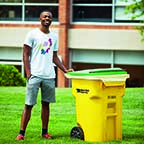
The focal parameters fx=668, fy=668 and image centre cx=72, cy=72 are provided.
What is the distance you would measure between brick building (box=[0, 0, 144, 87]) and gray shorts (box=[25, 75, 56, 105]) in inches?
681

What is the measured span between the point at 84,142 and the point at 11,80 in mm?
12725

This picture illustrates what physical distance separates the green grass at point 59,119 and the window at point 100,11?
35.1 feet

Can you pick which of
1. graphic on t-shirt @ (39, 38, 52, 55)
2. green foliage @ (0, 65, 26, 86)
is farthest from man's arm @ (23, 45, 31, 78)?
green foliage @ (0, 65, 26, 86)

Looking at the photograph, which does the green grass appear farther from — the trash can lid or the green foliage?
the green foliage

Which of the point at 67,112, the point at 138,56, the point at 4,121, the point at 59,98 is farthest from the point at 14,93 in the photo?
the point at 138,56

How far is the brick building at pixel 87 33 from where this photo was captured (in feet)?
88.5

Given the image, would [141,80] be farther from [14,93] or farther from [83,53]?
[14,93]

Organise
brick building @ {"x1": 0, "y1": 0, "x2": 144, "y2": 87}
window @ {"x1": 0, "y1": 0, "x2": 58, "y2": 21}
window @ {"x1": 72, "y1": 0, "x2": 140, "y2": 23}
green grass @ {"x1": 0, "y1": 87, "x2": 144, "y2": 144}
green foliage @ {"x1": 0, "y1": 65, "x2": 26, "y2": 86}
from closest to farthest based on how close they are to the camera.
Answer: green grass @ {"x1": 0, "y1": 87, "x2": 144, "y2": 144} < green foliage @ {"x1": 0, "y1": 65, "x2": 26, "y2": 86} < brick building @ {"x1": 0, "y1": 0, "x2": 144, "y2": 87} < window @ {"x1": 72, "y1": 0, "x2": 140, "y2": 23} < window @ {"x1": 0, "y1": 0, "x2": 58, "y2": 21}

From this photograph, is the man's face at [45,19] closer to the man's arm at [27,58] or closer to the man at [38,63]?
the man at [38,63]

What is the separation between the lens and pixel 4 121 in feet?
38.1

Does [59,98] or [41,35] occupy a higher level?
[41,35]

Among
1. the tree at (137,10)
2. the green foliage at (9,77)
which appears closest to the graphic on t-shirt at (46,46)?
the green foliage at (9,77)

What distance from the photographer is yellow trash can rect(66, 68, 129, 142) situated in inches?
363

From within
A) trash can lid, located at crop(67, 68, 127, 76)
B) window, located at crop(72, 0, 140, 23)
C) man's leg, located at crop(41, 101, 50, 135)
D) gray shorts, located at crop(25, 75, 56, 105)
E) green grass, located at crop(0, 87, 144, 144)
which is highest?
window, located at crop(72, 0, 140, 23)
